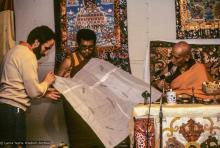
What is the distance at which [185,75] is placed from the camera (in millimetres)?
4605

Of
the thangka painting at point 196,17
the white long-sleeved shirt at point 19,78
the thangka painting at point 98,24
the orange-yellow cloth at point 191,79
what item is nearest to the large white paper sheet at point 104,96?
the orange-yellow cloth at point 191,79

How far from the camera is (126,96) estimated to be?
15.0ft

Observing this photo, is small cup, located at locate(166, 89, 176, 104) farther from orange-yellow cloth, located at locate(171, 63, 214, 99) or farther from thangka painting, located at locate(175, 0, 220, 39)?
thangka painting, located at locate(175, 0, 220, 39)

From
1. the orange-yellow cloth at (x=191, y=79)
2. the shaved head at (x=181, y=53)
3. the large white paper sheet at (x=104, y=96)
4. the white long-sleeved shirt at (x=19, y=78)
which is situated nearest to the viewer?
the white long-sleeved shirt at (x=19, y=78)

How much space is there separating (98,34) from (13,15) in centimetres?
129

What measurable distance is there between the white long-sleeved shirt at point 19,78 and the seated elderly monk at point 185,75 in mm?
1624

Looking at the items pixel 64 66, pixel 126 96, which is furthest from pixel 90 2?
pixel 126 96

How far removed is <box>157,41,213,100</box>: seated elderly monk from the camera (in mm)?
4258

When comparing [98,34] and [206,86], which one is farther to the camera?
[98,34]

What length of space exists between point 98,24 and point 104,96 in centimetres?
154

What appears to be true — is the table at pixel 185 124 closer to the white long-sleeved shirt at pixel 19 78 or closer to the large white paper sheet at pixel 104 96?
the large white paper sheet at pixel 104 96

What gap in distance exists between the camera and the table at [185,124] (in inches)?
141

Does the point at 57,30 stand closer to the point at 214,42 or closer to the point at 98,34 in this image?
the point at 98,34

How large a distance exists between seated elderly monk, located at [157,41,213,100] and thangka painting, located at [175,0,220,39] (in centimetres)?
68
